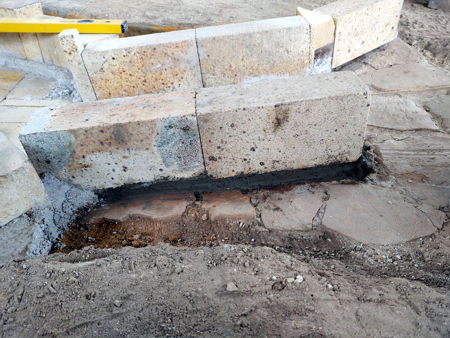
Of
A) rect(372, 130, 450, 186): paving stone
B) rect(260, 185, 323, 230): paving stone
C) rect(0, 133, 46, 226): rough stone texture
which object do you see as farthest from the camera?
rect(372, 130, 450, 186): paving stone

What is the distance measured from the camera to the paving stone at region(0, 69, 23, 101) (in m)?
4.64

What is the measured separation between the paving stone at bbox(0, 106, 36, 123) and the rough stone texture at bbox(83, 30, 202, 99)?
3.13 feet

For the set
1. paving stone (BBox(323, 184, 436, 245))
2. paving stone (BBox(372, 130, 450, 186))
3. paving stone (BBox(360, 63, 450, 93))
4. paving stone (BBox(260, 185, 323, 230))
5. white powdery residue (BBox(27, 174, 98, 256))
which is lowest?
paving stone (BBox(372, 130, 450, 186))

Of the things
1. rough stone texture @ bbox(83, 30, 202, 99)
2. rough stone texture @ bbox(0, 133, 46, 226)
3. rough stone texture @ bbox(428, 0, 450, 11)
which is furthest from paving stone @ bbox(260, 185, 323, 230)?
rough stone texture @ bbox(428, 0, 450, 11)

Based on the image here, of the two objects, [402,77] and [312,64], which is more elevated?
[312,64]

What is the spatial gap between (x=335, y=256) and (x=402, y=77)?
3.00 metres

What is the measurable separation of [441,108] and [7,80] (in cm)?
532

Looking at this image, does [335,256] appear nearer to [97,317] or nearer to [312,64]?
[97,317]

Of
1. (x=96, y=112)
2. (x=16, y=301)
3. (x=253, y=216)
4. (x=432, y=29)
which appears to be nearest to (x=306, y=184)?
(x=253, y=216)

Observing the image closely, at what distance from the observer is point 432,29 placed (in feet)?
17.9

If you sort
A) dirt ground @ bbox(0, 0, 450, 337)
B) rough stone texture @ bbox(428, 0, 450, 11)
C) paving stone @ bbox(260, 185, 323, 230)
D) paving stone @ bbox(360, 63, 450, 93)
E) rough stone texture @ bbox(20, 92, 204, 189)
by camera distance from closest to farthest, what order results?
dirt ground @ bbox(0, 0, 450, 337) < rough stone texture @ bbox(20, 92, 204, 189) < paving stone @ bbox(260, 185, 323, 230) < paving stone @ bbox(360, 63, 450, 93) < rough stone texture @ bbox(428, 0, 450, 11)

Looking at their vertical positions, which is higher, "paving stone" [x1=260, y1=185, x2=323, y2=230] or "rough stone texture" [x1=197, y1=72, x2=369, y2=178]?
"rough stone texture" [x1=197, y1=72, x2=369, y2=178]

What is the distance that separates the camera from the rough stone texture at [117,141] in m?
2.70

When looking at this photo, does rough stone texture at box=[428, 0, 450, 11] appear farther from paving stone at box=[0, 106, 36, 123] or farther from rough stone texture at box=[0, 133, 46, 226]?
rough stone texture at box=[0, 133, 46, 226]
